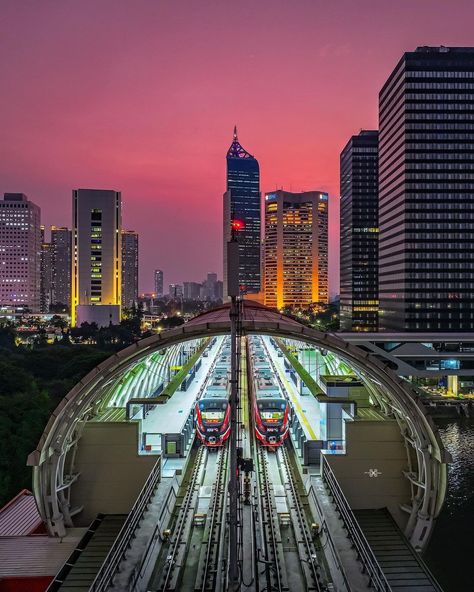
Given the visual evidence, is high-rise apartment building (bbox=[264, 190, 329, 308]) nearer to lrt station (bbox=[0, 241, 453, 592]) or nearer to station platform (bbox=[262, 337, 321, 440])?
station platform (bbox=[262, 337, 321, 440])

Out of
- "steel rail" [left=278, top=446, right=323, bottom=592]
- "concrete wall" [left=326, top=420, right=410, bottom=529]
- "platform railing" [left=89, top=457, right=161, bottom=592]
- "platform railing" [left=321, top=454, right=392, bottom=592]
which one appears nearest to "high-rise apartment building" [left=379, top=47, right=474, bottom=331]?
"steel rail" [left=278, top=446, right=323, bottom=592]

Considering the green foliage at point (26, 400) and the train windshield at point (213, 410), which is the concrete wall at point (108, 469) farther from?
the green foliage at point (26, 400)

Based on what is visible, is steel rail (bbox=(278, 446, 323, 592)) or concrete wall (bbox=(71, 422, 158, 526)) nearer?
steel rail (bbox=(278, 446, 323, 592))

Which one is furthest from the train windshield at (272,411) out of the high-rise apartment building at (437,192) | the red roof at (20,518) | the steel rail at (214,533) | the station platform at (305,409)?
the high-rise apartment building at (437,192)

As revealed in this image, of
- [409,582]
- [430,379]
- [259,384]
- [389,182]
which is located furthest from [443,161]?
[409,582]

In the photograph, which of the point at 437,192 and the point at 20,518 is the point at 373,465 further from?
the point at 437,192

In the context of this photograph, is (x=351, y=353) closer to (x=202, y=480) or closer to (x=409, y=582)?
(x=409, y=582)
